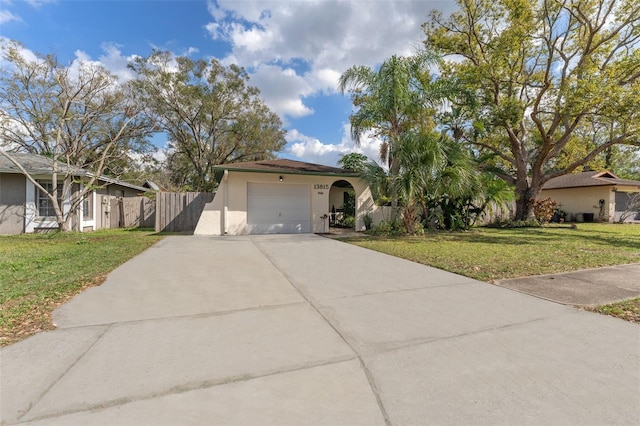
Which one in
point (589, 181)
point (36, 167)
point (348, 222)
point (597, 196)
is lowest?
point (348, 222)

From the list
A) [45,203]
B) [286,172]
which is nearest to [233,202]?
[286,172]

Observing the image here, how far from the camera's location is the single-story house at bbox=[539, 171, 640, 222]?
20.5 m

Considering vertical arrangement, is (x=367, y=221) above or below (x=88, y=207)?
below

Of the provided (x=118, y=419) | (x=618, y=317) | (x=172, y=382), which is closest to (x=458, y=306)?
(x=618, y=317)

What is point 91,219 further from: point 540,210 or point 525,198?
point 540,210

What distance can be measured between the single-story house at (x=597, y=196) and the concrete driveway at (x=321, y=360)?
23160 mm

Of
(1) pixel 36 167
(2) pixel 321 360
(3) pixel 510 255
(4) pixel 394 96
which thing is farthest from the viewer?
(1) pixel 36 167

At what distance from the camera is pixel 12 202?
12.6 meters

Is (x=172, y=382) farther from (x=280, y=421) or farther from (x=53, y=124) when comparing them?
(x=53, y=124)

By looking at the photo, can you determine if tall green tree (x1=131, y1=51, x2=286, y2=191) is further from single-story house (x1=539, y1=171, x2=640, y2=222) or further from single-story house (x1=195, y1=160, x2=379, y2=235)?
single-story house (x1=539, y1=171, x2=640, y2=222)

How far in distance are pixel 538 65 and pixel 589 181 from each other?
10.6 meters

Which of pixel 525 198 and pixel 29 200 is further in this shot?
pixel 525 198

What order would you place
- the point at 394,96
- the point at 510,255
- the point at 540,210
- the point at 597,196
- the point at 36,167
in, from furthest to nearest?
the point at 597,196
the point at 540,210
the point at 36,167
the point at 394,96
the point at 510,255

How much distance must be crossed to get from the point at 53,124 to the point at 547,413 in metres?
20.6
